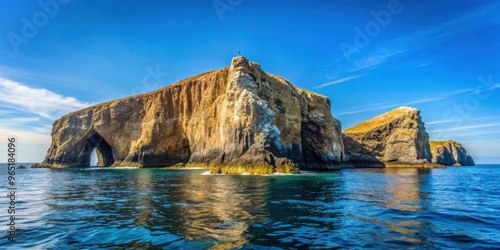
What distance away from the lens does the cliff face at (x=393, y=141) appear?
99125mm

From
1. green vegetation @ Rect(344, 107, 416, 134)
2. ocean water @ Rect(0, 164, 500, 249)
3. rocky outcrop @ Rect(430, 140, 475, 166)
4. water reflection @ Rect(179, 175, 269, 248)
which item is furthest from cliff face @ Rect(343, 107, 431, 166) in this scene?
ocean water @ Rect(0, 164, 500, 249)

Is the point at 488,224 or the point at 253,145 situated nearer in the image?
the point at 488,224

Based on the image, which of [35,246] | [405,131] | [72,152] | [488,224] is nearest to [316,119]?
[405,131]

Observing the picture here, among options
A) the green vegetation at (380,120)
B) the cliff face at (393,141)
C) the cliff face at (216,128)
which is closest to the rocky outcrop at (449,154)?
the cliff face at (393,141)

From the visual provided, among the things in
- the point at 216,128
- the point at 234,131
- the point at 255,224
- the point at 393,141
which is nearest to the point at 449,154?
the point at 393,141

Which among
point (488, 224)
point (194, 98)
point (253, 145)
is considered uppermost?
point (194, 98)

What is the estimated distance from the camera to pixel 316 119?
257 ft

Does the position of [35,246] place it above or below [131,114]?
below

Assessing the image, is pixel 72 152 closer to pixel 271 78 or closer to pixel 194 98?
pixel 194 98

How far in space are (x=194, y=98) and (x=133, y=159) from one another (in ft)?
82.4

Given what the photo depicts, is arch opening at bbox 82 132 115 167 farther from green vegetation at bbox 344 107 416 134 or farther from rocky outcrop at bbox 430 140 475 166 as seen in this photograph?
rocky outcrop at bbox 430 140 475 166

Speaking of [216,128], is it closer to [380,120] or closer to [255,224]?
[255,224]

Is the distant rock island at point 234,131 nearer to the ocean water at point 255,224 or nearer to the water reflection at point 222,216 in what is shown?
the water reflection at point 222,216

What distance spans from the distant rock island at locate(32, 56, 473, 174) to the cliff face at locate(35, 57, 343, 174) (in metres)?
0.22
